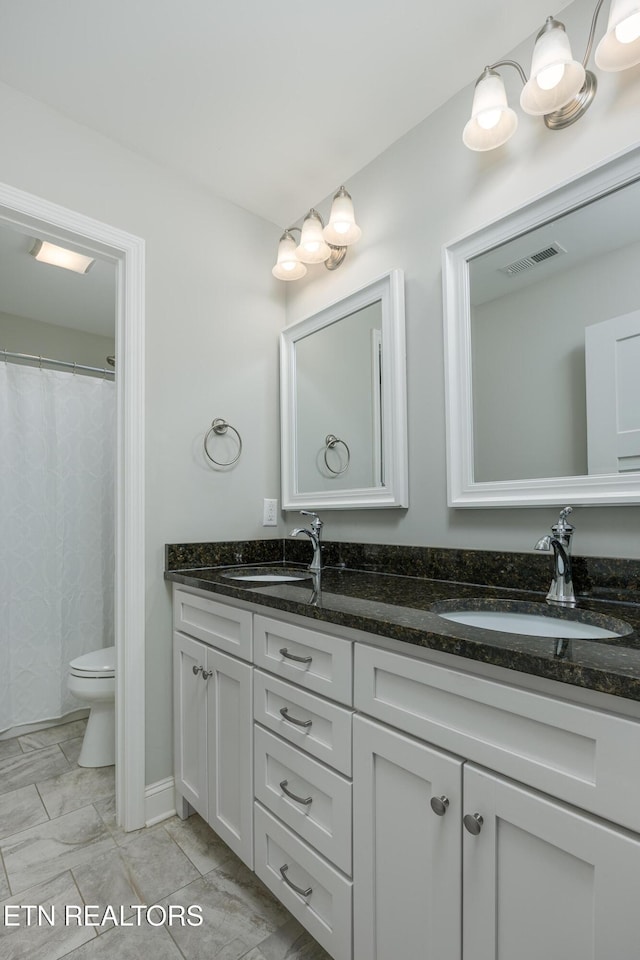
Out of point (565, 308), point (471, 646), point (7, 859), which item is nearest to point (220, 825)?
point (7, 859)

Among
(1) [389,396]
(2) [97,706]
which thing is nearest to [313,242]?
(1) [389,396]

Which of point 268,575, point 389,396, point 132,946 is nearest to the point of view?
point 132,946

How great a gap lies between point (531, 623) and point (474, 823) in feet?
1.56

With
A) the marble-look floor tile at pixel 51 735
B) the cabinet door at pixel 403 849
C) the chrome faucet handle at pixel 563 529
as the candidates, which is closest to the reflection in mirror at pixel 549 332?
the chrome faucet handle at pixel 563 529

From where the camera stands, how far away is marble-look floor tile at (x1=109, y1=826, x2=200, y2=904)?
4.38ft

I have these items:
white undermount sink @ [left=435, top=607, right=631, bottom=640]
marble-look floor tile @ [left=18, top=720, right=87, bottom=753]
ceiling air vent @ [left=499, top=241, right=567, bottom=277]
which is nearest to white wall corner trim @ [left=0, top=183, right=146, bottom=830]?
marble-look floor tile @ [left=18, top=720, right=87, bottom=753]

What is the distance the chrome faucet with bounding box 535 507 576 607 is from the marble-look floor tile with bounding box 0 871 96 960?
1.44 meters

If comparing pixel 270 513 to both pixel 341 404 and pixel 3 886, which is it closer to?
pixel 341 404

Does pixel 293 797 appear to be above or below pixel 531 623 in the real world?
below

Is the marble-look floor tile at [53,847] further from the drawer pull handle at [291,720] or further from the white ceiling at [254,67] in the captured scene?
the white ceiling at [254,67]

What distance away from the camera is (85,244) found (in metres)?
1.64

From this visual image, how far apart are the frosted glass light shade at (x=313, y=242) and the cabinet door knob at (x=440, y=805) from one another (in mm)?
1795

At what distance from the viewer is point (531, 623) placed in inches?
43.1

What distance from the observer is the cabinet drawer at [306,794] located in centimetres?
99
